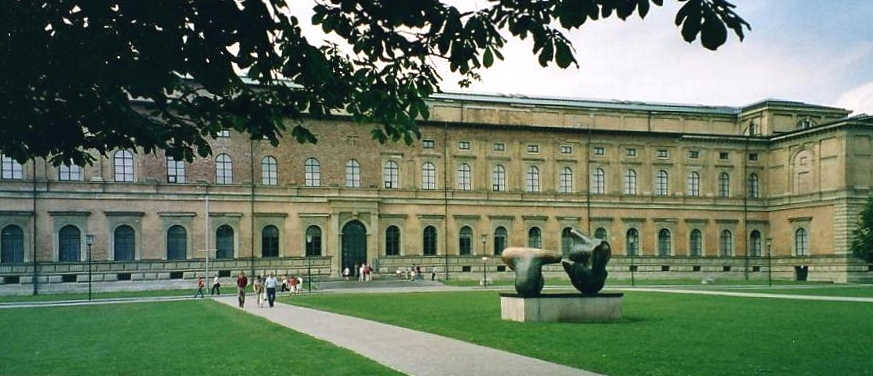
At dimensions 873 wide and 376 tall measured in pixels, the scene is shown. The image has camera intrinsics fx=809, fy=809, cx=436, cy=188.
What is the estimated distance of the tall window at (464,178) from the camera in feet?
197

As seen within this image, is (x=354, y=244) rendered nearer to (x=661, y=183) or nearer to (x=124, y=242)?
(x=124, y=242)

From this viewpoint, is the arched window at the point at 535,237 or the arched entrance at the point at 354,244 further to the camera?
the arched window at the point at 535,237

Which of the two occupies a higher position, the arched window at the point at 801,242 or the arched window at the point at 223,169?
the arched window at the point at 223,169

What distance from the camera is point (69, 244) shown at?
49.9 metres

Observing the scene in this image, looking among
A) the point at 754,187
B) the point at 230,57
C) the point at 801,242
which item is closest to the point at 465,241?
the point at 754,187

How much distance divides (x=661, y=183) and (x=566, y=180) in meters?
8.24

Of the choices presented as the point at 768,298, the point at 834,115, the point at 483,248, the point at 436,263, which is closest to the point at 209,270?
the point at 436,263

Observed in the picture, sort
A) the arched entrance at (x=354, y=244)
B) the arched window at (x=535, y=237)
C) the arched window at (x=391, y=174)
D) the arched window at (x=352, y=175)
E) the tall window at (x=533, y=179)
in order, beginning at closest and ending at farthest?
the arched entrance at (x=354, y=244), the arched window at (x=352, y=175), the arched window at (x=391, y=174), the arched window at (x=535, y=237), the tall window at (x=533, y=179)

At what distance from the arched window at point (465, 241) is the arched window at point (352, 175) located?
854 cm

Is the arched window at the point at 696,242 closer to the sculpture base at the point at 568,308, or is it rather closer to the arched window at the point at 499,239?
the arched window at the point at 499,239

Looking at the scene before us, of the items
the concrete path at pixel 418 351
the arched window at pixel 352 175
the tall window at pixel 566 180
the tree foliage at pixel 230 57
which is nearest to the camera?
the tree foliage at pixel 230 57

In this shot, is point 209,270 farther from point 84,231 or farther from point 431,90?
point 431,90

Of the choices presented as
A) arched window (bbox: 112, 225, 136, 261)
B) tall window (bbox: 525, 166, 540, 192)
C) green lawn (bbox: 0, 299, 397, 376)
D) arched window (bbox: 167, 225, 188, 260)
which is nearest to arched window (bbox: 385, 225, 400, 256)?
tall window (bbox: 525, 166, 540, 192)

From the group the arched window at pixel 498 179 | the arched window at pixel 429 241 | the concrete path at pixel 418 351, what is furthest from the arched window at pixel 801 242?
the concrete path at pixel 418 351
